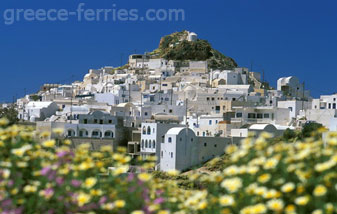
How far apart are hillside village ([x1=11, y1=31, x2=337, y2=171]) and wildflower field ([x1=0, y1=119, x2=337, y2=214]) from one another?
26.4m

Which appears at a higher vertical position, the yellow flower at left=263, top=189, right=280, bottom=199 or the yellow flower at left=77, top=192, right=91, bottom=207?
the yellow flower at left=263, top=189, right=280, bottom=199

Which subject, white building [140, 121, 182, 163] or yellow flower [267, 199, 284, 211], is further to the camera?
white building [140, 121, 182, 163]

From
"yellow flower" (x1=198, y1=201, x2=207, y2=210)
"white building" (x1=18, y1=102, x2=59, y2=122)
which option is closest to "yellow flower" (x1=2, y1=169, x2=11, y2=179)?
"yellow flower" (x1=198, y1=201, x2=207, y2=210)

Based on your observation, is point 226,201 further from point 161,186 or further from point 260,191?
point 161,186

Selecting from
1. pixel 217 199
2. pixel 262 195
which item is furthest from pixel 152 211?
pixel 262 195

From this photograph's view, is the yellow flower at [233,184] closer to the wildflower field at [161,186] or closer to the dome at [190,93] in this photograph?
the wildflower field at [161,186]

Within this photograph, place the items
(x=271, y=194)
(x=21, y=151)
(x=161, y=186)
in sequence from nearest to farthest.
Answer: (x=271, y=194) → (x=21, y=151) → (x=161, y=186)

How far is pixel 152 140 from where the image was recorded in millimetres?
41375

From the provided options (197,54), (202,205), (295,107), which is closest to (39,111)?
(295,107)

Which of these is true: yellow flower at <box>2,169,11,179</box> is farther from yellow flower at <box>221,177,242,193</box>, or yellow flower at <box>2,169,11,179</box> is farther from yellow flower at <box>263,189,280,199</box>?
yellow flower at <box>263,189,280,199</box>

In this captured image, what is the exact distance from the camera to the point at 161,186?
259 inches

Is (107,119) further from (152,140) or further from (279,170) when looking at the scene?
(279,170)

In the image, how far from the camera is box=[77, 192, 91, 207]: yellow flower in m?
5.80

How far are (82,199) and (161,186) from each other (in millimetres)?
1084
